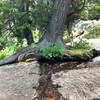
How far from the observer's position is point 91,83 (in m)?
2.68

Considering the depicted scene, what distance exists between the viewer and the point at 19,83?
9.67ft

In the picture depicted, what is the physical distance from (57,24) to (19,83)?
271 cm

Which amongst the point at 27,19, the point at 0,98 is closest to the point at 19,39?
the point at 27,19

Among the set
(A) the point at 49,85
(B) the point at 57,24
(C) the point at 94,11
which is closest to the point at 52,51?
(B) the point at 57,24

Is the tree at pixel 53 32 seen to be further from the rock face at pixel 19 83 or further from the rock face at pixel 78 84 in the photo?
the rock face at pixel 78 84

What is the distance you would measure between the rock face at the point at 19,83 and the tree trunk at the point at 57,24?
144cm

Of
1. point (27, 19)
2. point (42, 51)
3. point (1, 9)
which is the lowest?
point (42, 51)

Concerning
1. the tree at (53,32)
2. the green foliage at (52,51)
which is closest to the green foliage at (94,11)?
the tree at (53,32)

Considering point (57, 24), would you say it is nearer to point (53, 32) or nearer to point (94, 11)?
point (53, 32)

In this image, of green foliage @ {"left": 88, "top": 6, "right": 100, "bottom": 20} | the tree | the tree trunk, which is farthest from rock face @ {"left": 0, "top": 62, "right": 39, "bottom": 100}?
green foliage @ {"left": 88, "top": 6, "right": 100, "bottom": 20}

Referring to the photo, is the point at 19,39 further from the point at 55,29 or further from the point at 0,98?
the point at 0,98

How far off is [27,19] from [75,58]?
237 centimetres

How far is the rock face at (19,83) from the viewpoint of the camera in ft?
7.89

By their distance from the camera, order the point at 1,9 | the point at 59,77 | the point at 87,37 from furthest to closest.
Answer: the point at 87,37, the point at 1,9, the point at 59,77
